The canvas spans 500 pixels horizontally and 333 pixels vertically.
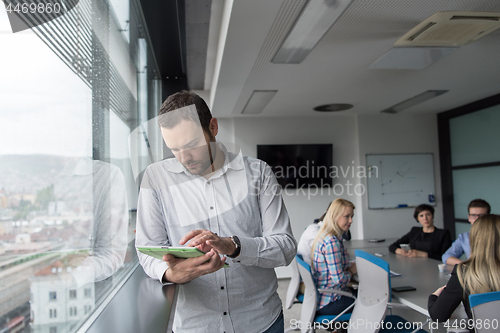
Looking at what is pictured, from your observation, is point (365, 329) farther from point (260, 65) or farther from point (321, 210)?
point (321, 210)

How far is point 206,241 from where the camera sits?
1.07 meters

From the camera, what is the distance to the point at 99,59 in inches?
60.4

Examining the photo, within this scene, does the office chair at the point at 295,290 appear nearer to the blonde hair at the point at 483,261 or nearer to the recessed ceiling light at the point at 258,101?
the blonde hair at the point at 483,261

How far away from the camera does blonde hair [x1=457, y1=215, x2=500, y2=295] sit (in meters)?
2.12

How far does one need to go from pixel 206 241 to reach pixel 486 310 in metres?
1.77

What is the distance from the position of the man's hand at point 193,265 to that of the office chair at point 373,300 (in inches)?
72.4

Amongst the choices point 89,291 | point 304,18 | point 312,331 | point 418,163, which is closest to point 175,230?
point 89,291

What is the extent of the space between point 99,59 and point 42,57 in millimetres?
637

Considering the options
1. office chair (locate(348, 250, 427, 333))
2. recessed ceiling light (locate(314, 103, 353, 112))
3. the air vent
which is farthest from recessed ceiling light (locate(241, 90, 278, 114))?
office chair (locate(348, 250, 427, 333))

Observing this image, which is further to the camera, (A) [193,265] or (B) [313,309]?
(B) [313,309]

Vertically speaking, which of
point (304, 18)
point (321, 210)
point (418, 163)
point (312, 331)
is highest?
point (304, 18)

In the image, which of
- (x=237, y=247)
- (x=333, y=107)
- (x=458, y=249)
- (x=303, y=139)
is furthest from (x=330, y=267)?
(x=303, y=139)

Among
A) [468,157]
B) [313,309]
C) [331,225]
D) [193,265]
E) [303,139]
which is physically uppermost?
[303,139]

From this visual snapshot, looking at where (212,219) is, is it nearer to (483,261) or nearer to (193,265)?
(193,265)
